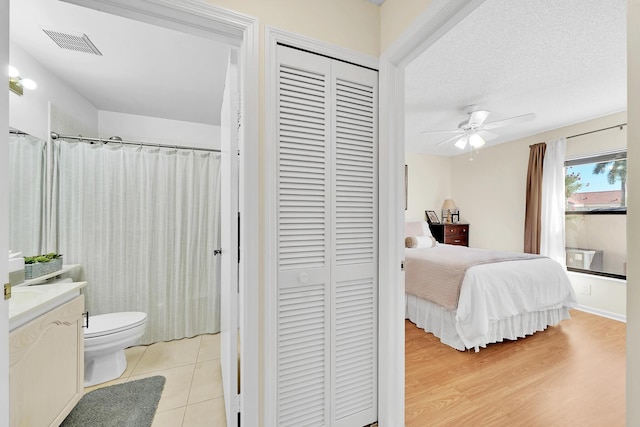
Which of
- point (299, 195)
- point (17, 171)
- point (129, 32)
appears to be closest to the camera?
point (299, 195)

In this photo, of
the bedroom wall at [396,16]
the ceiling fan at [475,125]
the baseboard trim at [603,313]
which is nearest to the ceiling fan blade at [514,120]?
the ceiling fan at [475,125]

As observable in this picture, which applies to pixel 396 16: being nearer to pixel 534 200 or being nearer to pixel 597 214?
pixel 534 200

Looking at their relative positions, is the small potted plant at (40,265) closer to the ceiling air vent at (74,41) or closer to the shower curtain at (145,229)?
the shower curtain at (145,229)

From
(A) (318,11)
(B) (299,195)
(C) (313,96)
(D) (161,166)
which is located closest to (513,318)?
(B) (299,195)

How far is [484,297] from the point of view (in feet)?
7.63

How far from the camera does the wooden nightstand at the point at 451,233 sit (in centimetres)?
486

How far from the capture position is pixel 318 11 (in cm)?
134

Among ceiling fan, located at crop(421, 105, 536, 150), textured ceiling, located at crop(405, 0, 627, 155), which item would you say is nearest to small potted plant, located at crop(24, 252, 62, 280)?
textured ceiling, located at crop(405, 0, 627, 155)

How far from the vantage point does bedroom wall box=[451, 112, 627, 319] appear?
3.27 meters

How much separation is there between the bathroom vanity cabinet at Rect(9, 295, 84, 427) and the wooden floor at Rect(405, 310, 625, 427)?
6.12 feet

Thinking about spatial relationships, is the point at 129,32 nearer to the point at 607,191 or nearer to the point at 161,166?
the point at 161,166

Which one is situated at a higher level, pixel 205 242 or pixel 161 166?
pixel 161 166

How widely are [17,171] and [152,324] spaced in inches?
62.9

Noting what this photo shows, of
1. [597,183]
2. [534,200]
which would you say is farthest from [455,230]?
[597,183]
